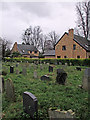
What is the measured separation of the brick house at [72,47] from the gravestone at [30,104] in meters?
25.7

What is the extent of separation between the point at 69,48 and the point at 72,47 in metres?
0.82

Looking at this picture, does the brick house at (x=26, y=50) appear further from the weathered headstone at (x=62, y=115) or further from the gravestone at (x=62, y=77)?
the weathered headstone at (x=62, y=115)

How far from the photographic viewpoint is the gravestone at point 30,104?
371 centimetres

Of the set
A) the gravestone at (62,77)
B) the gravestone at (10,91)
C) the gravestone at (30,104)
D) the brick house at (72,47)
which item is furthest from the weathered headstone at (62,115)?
the brick house at (72,47)

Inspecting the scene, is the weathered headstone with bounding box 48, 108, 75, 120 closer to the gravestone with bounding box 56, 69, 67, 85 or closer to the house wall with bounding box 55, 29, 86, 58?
the gravestone with bounding box 56, 69, 67, 85

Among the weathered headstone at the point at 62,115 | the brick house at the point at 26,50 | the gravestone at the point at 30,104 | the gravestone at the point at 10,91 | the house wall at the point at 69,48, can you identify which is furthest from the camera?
the brick house at the point at 26,50

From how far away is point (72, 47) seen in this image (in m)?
29.9

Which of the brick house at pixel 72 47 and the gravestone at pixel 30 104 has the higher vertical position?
the brick house at pixel 72 47

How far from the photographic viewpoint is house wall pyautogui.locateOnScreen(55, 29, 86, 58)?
2858 cm

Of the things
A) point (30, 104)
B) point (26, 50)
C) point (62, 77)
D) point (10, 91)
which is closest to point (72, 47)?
point (62, 77)

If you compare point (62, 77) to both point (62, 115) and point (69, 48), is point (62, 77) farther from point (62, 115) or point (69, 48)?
point (69, 48)

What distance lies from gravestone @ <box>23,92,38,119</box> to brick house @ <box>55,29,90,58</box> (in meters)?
25.7

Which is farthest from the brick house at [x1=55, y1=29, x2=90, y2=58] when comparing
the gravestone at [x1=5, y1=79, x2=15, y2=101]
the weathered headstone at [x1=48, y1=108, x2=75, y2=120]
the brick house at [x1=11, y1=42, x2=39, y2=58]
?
the weathered headstone at [x1=48, y1=108, x2=75, y2=120]

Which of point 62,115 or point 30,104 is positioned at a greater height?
point 62,115
